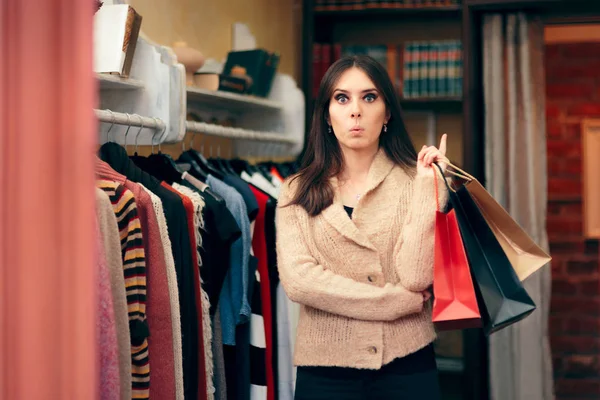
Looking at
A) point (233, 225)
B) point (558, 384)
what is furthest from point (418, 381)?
point (558, 384)

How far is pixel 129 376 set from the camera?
1578 mm

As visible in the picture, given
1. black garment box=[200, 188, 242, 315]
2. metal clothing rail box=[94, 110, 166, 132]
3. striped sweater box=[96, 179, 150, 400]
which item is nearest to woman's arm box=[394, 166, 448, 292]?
black garment box=[200, 188, 242, 315]

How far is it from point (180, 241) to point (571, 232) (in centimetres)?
304

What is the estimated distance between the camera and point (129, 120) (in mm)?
1943

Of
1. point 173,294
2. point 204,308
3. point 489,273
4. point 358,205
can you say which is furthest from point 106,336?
point 489,273

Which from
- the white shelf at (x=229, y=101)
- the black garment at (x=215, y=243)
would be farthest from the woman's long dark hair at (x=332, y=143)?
the white shelf at (x=229, y=101)

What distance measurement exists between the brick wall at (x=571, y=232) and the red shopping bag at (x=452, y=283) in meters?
Answer: 2.86

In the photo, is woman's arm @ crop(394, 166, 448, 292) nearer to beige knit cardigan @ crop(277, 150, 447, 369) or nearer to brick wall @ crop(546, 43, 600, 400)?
beige knit cardigan @ crop(277, 150, 447, 369)

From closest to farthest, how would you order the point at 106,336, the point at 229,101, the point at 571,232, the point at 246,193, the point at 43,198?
the point at 43,198
the point at 106,336
the point at 246,193
the point at 229,101
the point at 571,232

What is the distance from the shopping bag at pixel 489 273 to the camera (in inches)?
66.2

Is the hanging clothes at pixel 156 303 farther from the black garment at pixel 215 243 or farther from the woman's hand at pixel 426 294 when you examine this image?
the woman's hand at pixel 426 294

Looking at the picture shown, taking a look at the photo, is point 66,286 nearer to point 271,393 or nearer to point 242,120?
point 271,393

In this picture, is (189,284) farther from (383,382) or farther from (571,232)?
(571,232)

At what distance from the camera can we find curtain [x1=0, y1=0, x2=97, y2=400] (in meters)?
0.77
